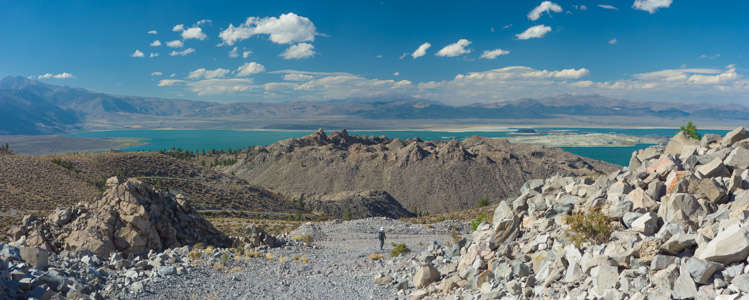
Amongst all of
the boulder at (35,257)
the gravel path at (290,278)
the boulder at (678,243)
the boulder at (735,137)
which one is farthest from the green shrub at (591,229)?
the boulder at (35,257)

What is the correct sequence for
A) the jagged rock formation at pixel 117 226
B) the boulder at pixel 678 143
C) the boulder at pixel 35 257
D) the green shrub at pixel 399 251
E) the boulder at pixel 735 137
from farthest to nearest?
the green shrub at pixel 399 251 → the jagged rock formation at pixel 117 226 → the boulder at pixel 678 143 → the boulder at pixel 35 257 → the boulder at pixel 735 137

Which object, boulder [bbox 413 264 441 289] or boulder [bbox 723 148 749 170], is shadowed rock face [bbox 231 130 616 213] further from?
boulder [bbox 723 148 749 170]

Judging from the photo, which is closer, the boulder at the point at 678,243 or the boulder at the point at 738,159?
the boulder at the point at 678,243

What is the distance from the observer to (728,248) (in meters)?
9.15

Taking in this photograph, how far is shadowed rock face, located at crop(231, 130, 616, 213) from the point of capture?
111 m

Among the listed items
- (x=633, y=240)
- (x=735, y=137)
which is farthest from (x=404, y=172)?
(x=633, y=240)

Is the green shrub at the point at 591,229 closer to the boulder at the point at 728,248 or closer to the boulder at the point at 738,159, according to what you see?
the boulder at the point at 728,248

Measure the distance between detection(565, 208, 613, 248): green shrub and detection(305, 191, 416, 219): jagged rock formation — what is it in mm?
65533

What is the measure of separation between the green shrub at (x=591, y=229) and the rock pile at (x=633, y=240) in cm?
6

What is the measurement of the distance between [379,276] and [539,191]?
7031 mm

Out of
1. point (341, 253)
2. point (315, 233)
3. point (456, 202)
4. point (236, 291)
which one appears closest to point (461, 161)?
point (456, 202)

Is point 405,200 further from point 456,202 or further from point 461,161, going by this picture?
point 461,161

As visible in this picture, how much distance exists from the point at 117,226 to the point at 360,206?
6303 cm

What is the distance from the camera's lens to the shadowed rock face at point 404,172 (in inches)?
4353
